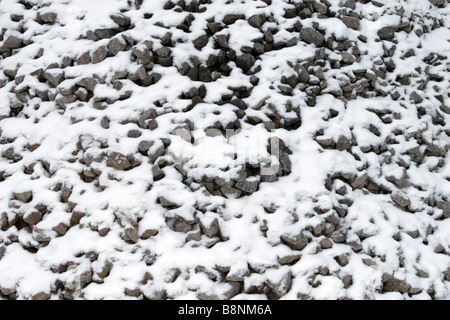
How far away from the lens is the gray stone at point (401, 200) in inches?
176

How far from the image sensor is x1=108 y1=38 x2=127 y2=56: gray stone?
4.83 meters

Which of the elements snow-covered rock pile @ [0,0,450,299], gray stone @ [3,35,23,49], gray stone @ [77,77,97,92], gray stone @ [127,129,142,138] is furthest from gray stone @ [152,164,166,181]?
gray stone @ [3,35,23,49]

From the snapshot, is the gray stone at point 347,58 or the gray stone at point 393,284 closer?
the gray stone at point 393,284

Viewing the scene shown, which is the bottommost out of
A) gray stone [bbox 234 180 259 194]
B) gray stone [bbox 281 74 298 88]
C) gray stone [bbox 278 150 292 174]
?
gray stone [bbox 234 180 259 194]

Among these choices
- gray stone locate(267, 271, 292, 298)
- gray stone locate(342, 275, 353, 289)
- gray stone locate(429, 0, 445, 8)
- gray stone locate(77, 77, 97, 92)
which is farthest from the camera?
gray stone locate(429, 0, 445, 8)

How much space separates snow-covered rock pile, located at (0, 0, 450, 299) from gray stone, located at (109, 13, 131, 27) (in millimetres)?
32

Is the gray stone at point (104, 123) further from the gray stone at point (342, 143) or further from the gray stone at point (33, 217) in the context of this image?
the gray stone at point (342, 143)

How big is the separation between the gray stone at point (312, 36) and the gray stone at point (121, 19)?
2.17 meters

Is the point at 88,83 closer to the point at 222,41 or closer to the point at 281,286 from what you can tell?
the point at 222,41

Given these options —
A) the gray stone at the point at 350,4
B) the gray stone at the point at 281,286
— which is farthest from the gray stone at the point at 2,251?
the gray stone at the point at 350,4

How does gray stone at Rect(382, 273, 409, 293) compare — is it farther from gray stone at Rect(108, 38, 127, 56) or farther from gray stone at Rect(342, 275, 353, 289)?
gray stone at Rect(108, 38, 127, 56)

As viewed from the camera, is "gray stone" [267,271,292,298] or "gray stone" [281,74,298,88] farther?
"gray stone" [281,74,298,88]

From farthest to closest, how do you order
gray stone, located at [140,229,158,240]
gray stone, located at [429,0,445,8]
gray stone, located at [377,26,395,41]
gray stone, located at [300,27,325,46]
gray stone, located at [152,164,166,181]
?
gray stone, located at [429,0,445,8]
gray stone, located at [377,26,395,41]
gray stone, located at [300,27,325,46]
gray stone, located at [152,164,166,181]
gray stone, located at [140,229,158,240]

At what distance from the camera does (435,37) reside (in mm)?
6273
